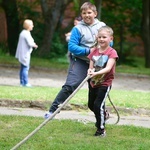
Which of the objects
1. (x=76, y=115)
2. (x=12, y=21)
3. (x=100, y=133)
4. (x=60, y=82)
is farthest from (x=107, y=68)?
(x=12, y=21)

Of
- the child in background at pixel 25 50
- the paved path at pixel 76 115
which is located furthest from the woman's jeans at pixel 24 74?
the paved path at pixel 76 115

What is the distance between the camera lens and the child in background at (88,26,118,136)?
7391mm

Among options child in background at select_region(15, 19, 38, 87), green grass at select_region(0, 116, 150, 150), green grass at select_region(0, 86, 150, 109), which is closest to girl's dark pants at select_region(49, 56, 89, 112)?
green grass at select_region(0, 116, 150, 150)

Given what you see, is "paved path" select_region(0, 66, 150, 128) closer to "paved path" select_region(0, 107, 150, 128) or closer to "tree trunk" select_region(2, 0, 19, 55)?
"paved path" select_region(0, 107, 150, 128)

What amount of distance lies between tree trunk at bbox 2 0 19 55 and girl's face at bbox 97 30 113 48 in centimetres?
2041

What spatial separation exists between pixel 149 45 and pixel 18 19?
660cm

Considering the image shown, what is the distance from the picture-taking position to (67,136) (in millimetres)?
7246

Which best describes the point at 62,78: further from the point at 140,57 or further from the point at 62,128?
the point at 140,57

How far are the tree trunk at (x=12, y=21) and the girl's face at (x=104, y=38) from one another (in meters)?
20.4

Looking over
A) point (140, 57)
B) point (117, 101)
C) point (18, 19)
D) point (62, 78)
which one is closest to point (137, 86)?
point (62, 78)

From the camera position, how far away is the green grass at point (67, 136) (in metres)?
6.68

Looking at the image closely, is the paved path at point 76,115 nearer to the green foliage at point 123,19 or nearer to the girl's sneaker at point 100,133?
the girl's sneaker at point 100,133

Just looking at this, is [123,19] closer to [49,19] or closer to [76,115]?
[49,19]

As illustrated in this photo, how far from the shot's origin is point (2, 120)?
26.5ft
